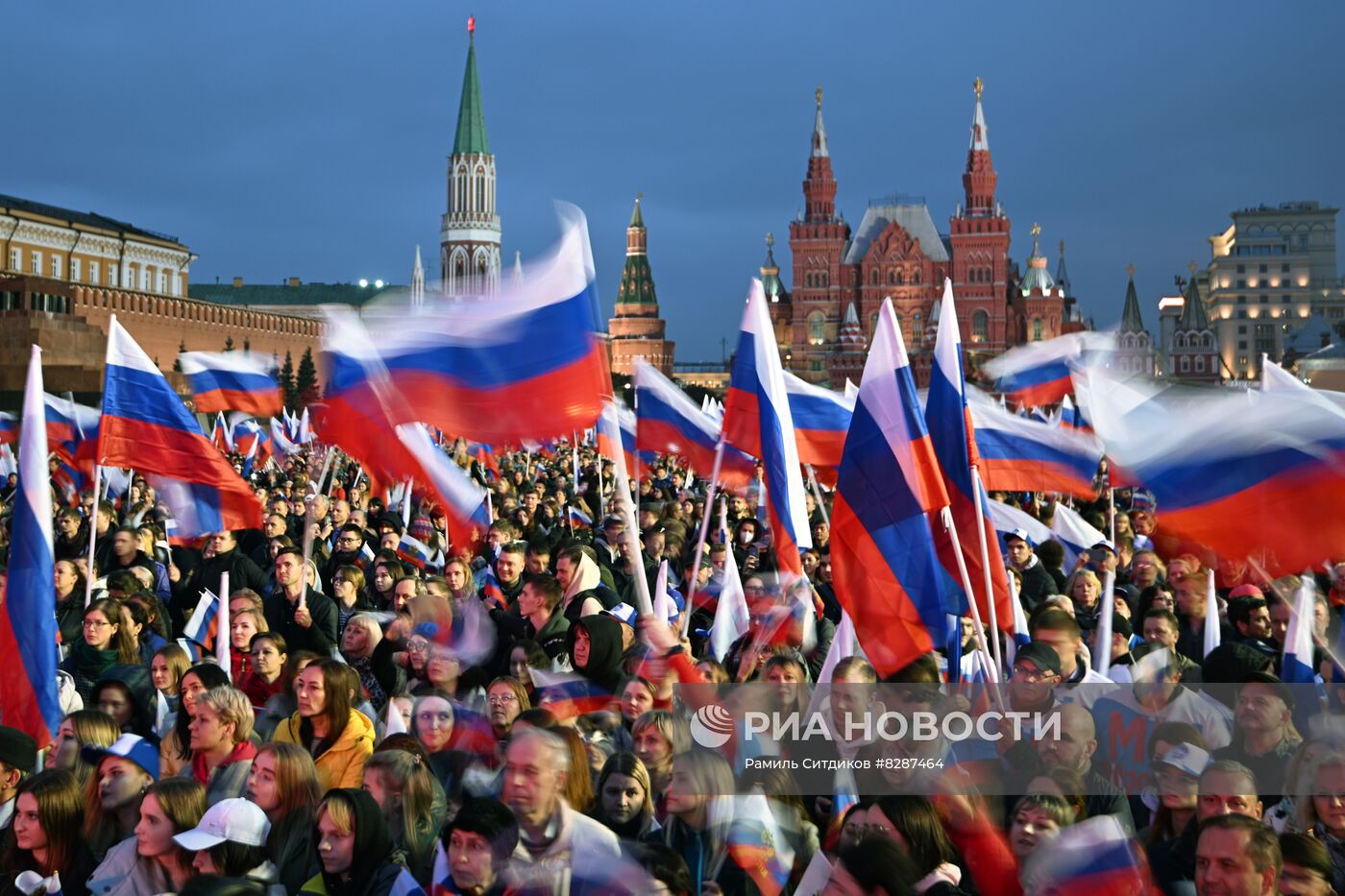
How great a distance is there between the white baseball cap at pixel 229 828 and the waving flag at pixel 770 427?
145 inches

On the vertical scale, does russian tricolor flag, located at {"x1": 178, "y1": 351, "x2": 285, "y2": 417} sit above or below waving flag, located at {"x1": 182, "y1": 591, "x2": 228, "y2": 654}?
above

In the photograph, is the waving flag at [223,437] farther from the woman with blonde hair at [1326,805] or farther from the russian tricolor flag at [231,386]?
the woman with blonde hair at [1326,805]

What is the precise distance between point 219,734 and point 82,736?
43cm

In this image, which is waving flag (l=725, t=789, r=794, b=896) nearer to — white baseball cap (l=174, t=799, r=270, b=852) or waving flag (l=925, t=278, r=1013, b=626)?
white baseball cap (l=174, t=799, r=270, b=852)

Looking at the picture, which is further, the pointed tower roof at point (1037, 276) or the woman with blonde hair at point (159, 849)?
the pointed tower roof at point (1037, 276)

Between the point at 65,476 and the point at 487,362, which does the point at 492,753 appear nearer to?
the point at 487,362

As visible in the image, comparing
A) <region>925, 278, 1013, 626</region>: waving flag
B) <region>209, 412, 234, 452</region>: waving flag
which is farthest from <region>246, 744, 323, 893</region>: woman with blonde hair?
<region>209, 412, 234, 452</region>: waving flag

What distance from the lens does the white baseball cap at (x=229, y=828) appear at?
3.78 m

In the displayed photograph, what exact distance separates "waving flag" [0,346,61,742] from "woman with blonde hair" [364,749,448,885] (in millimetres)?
1698

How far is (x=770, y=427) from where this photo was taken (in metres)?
7.66

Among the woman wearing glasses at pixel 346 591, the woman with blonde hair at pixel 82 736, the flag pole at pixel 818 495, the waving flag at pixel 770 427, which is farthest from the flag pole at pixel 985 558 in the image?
the woman wearing glasses at pixel 346 591

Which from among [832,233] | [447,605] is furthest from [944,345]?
[832,233]

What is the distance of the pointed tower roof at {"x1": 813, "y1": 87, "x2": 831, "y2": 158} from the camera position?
104 metres

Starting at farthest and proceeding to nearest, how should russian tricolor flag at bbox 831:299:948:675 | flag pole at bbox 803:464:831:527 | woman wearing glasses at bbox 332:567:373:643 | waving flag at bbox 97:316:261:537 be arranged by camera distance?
1. flag pole at bbox 803:464:831:527
2. waving flag at bbox 97:316:261:537
3. woman wearing glasses at bbox 332:567:373:643
4. russian tricolor flag at bbox 831:299:948:675
